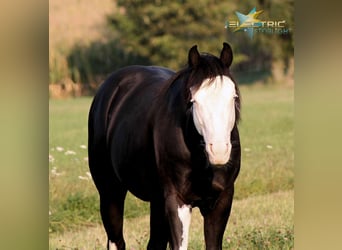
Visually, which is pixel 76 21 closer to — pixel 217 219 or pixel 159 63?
pixel 159 63

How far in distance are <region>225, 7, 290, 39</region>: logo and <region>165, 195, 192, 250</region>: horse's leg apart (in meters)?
1.72

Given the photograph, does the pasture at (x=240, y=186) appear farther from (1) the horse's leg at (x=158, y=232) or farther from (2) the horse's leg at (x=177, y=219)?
(2) the horse's leg at (x=177, y=219)

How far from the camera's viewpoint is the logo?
4957mm

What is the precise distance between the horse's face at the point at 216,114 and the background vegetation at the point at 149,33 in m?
1.55

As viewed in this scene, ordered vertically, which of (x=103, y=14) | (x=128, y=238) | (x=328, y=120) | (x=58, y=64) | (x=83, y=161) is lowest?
(x=128, y=238)

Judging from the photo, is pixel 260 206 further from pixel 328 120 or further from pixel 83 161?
pixel 83 161

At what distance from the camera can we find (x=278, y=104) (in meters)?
5.11

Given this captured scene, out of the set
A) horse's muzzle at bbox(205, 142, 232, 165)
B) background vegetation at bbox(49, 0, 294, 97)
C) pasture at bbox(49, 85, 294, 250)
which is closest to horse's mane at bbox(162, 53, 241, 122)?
horse's muzzle at bbox(205, 142, 232, 165)

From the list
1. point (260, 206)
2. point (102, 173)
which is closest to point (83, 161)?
point (102, 173)

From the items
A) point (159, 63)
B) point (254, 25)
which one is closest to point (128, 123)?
point (159, 63)

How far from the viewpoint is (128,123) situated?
4.18 m

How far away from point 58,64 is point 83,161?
67 centimetres

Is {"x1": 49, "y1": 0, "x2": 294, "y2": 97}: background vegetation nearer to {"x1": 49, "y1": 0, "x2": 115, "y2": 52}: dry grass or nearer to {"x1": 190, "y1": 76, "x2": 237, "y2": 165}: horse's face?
{"x1": 49, "y1": 0, "x2": 115, "y2": 52}: dry grass

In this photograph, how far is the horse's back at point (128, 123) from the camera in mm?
3943
